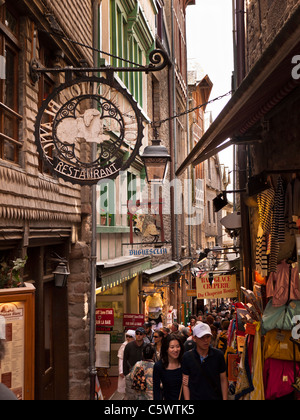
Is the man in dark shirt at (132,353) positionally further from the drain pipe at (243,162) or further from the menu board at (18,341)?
the menu board at (18,341)

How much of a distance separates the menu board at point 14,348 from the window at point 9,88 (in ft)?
7.47

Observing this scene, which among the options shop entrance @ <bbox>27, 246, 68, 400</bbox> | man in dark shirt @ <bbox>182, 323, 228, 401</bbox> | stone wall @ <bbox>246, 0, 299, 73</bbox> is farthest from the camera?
shop entrance @ <bbox>27, 246, 68, 400</bbox>

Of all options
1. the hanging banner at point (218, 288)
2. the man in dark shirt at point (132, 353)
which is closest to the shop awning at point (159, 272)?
the hanging banner at point (218, 288)

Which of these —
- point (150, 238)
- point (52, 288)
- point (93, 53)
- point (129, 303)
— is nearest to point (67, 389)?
point (52, 288)

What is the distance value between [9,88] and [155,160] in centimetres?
502

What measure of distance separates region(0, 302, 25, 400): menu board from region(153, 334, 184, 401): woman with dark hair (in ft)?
5.43

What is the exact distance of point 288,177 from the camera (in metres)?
7.83

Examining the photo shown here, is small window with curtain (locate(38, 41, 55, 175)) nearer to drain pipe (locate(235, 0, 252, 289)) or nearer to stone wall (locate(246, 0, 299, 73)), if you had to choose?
stone wall (locate(246, 0, 299, 73))

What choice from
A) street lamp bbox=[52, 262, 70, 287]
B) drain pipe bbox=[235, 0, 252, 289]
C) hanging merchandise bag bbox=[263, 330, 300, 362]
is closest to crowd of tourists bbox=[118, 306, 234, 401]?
hanging merchandise bag bbox=[263, 330, 300, 362]

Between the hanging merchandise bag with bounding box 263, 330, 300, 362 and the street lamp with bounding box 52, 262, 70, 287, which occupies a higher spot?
the street lamp with bounding box 52, 262, 70, 287

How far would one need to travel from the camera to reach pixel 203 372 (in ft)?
19.2

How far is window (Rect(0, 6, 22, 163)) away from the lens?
702 cm
